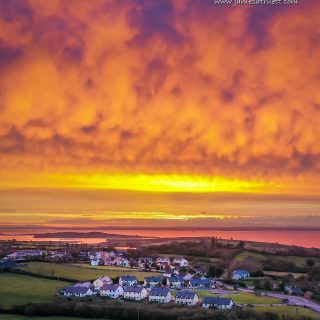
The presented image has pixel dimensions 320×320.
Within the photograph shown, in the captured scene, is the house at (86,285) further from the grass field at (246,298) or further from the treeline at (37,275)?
the grass field at (246,298)

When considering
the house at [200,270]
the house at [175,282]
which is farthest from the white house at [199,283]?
the house at [200,270]

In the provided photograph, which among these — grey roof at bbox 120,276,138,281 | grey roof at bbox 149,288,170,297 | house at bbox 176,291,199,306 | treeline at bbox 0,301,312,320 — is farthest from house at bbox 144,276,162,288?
treeline at bbox 0,301,312,320

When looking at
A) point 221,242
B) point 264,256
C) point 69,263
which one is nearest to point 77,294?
point 69,263

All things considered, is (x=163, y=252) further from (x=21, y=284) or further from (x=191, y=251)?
(x=21, y=284)

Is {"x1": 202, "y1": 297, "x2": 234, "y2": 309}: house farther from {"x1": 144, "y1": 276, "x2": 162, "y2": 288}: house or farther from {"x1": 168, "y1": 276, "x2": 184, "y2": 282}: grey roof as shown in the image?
{"x1": 168, "y1": 276, "x2": 184, "y2": 282}: grey roof

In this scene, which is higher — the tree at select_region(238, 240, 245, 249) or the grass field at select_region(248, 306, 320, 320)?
the tree at select_region(238, 240, 245, 249)

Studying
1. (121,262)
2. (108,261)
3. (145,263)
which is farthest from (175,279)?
(121,262)

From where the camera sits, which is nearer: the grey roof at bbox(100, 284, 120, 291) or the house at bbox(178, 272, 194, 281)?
the grey roof at bbox(100, 284, 120, 291)
